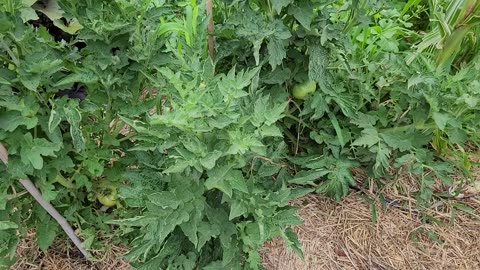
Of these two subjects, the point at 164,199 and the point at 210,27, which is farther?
the point at 210,27

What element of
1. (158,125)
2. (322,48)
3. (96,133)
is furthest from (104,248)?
(322,48)

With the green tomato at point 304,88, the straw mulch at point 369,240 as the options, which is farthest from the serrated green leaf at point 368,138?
the straw mulch at point 369,240

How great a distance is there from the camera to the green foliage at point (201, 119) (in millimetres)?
1294

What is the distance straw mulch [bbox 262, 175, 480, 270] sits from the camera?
6.29 feet

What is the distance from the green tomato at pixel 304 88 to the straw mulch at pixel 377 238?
18.4 inches

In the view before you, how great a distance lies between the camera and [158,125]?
129 cm

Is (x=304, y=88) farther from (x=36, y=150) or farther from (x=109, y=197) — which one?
(x=36, y=150)

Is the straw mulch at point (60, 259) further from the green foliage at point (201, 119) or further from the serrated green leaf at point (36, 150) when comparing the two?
the serrated green leaf at point (36, 150)

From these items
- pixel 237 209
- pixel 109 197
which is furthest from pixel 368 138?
pixel 109 197

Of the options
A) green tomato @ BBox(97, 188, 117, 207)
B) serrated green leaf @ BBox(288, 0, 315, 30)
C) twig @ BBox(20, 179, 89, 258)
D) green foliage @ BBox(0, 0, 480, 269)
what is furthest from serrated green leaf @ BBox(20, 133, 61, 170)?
serrated green leaf @ BBox(288, 0, 315, 30)

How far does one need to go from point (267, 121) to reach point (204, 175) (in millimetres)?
252

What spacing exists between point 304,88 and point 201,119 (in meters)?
0.60

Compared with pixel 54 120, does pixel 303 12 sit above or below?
above

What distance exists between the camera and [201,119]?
123 cm
